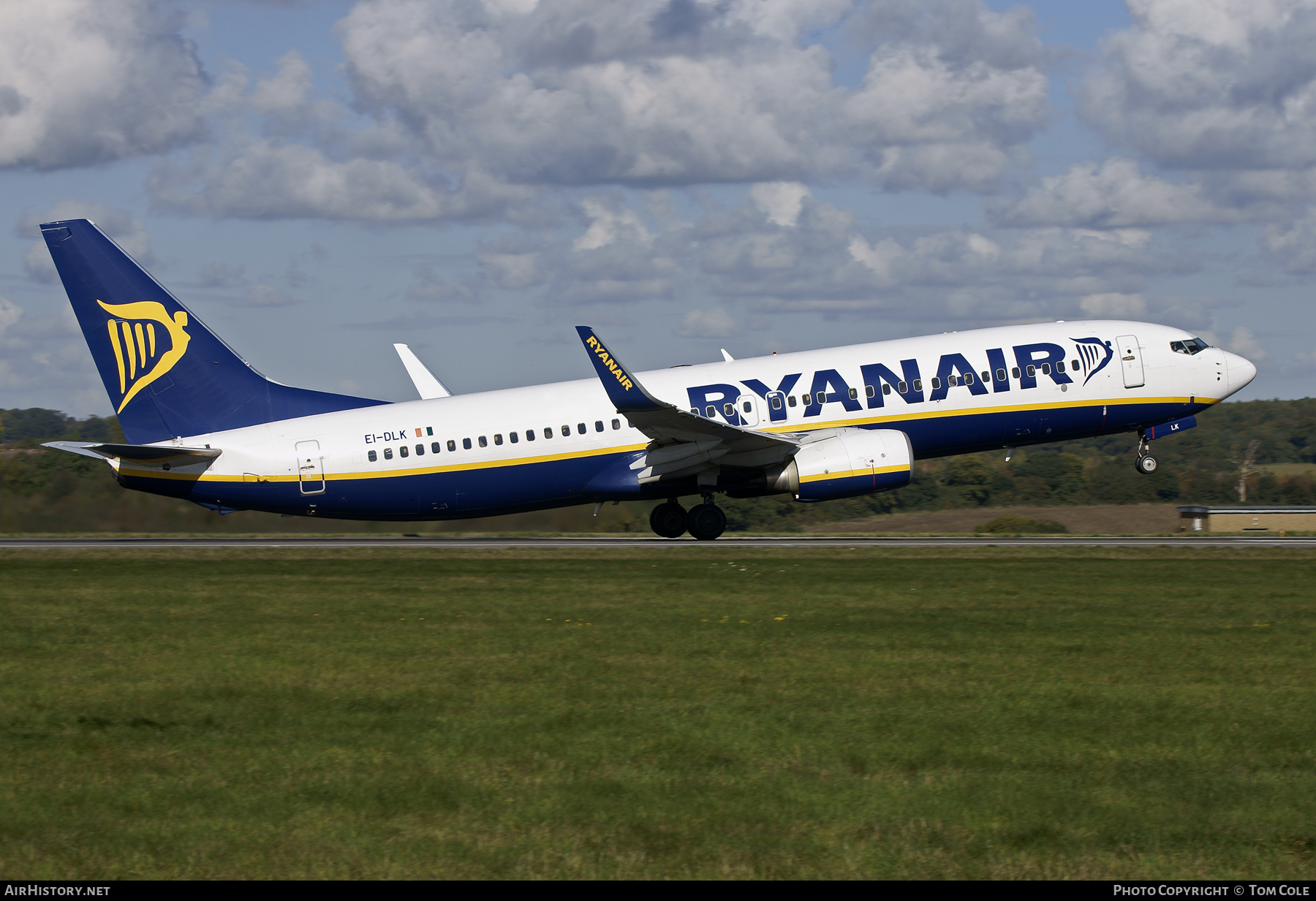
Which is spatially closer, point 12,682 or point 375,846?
point 375,846

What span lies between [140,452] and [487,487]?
28.6 feet

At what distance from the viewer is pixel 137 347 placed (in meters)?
31.9

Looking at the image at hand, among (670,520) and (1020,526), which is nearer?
(670,520)

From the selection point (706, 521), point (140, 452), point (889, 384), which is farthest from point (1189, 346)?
point (140, 452)

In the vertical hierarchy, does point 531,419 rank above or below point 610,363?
below

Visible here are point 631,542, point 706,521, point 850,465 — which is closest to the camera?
point 850,465

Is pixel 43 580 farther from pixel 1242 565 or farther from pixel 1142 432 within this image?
pixel 1142 432

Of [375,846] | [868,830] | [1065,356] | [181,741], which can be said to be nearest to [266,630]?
[181,741]

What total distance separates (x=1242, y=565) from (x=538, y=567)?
15364mm

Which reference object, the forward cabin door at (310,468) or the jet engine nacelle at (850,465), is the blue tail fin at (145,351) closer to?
the forward cabin door at (310,468)

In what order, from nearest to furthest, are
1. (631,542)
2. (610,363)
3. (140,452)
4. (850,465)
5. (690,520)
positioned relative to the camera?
(610,363), (850,465), (140,452), (690,520), (631,542)

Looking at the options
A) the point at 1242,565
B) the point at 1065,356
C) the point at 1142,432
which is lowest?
the point at 1242,565

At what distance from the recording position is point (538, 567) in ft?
90.4

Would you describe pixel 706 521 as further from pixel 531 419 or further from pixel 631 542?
pixel 531 419
